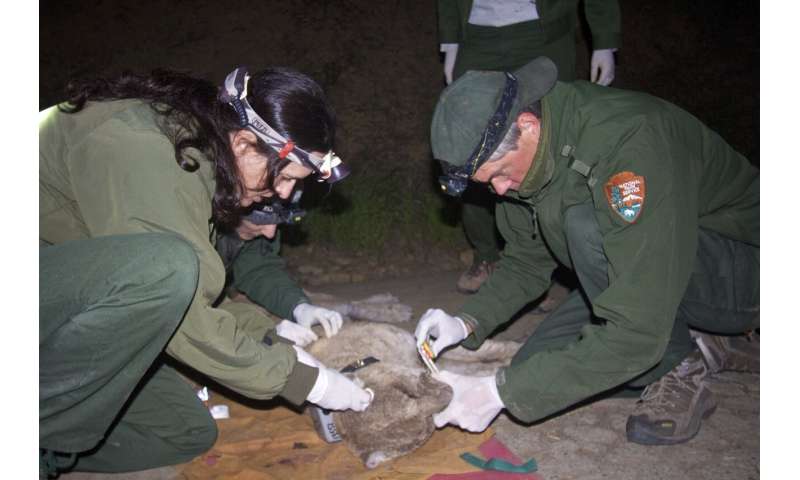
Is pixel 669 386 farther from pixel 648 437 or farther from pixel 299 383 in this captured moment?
pixel 299 383

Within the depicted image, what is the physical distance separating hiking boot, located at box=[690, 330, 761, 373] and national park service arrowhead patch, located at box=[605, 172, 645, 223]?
1029 mm

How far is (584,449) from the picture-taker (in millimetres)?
2656

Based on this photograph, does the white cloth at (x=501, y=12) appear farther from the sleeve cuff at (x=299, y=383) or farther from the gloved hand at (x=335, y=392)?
the sleeve cuff at (x=299, y=383)

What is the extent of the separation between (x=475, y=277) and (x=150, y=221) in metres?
2.90

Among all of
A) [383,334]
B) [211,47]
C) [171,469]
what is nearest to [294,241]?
[211,47]

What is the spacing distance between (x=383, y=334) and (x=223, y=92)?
142 centimetres

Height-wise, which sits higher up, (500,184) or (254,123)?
(254,123)

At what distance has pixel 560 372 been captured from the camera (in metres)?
2.42

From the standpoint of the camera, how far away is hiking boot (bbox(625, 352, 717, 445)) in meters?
2.65

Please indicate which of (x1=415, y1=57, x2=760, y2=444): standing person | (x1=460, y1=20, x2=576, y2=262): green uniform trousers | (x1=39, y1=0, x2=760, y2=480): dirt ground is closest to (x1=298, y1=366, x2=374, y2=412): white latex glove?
(x1=415, y1=57, x2=760, y2=444): standing person

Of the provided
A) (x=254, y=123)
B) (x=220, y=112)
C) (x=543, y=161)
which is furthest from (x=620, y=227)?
(x=220, y=112)

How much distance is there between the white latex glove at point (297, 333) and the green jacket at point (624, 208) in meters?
1.05

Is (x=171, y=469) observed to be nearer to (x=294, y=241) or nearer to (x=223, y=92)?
(x=223, y=92)

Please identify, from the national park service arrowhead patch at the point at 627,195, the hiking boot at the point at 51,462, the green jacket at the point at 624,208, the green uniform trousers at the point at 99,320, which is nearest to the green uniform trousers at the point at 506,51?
the green jacket at the point at 624,208
